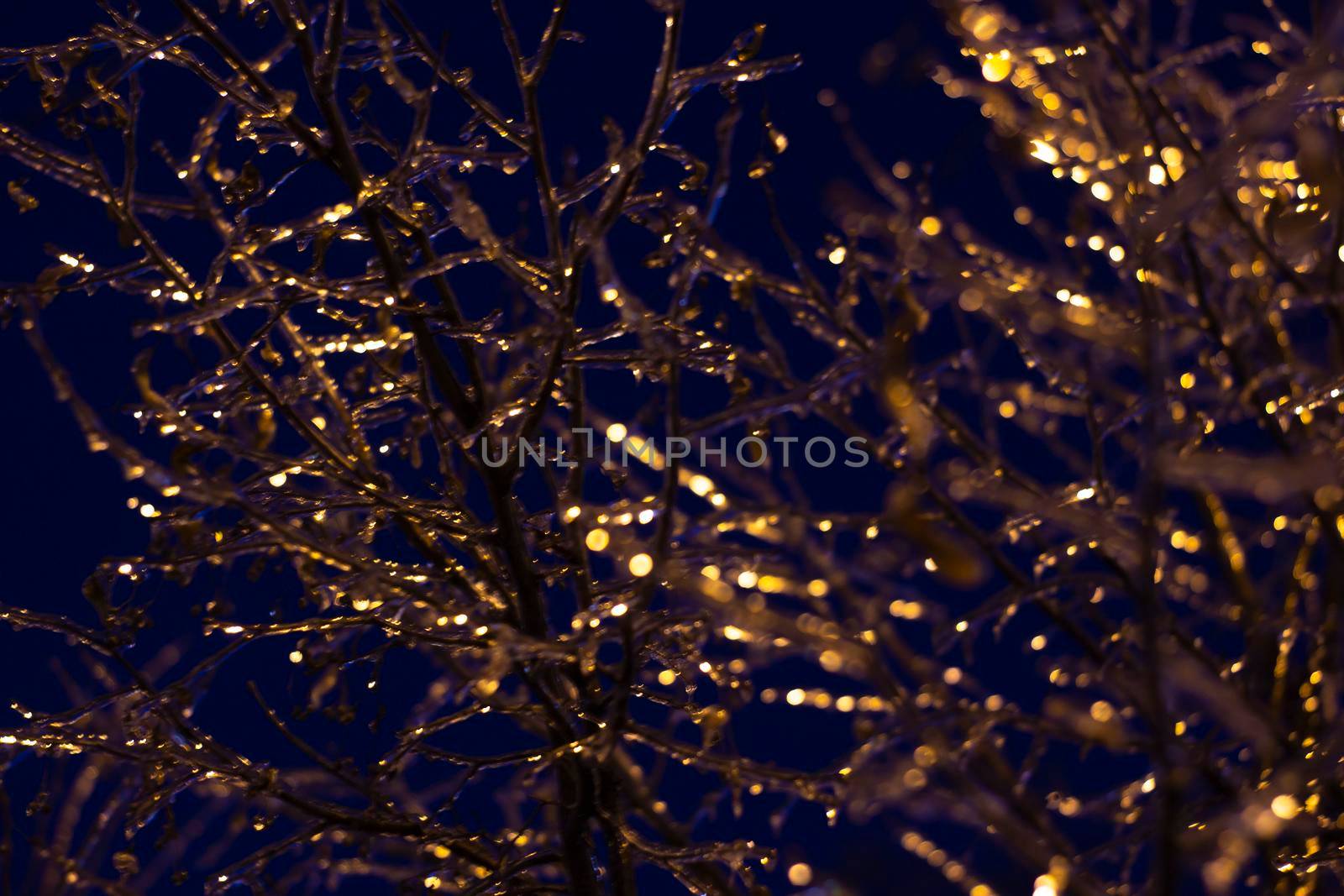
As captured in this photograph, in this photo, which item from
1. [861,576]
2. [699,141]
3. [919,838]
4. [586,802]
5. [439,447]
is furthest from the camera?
[699,141]

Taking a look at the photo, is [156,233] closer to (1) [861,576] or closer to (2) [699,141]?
(2) [699,141]

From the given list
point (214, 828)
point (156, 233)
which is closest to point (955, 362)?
point (156, 233)

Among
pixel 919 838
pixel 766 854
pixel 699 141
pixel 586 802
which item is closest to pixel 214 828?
pixel 586 802

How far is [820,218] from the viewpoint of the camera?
124 inches

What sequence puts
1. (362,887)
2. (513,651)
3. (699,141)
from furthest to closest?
(362,887) → (699,141) → (513,651)

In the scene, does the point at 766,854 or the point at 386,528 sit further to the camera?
the point at 386,528

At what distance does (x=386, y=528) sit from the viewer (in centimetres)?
286

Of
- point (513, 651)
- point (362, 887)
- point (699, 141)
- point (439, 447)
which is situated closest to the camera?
point (513, 651)

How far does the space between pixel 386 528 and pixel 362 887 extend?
217 centimetres

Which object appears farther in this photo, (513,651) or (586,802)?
(586,802)

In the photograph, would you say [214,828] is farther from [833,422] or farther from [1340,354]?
A: [1340,354]

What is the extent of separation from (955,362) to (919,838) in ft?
3.41

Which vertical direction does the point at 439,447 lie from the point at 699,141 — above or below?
below

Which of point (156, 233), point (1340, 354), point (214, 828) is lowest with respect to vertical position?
point (214, 828)
